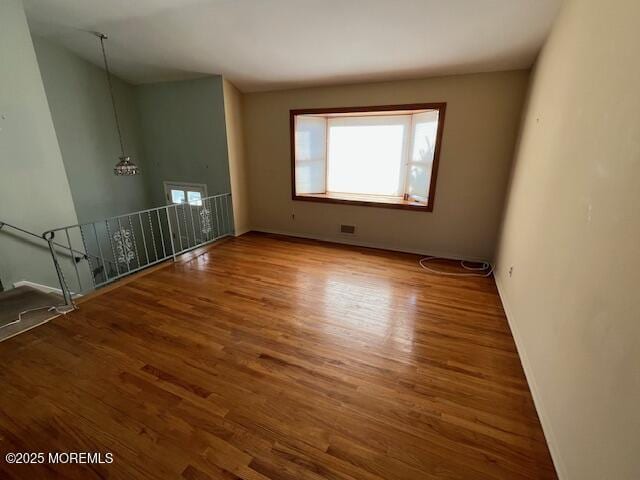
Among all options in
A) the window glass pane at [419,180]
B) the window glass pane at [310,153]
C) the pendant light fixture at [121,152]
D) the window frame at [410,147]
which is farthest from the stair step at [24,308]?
the window glass pane at [419,180]

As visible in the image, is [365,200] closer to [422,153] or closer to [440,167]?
[422,153]

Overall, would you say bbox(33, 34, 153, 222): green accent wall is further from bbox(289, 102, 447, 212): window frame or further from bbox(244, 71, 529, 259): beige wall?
bbox(289, 102, 447, 212): window frame

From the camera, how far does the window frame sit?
3480 millimetres

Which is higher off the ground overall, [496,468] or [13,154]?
[13,154]

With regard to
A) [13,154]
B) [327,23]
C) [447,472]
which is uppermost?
[327,23]

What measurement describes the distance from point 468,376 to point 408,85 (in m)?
3.34

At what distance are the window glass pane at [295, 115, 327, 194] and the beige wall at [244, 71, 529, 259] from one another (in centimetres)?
20

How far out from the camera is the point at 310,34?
2.83m

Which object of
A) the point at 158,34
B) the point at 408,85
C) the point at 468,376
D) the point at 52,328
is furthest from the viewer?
the point at 408,85

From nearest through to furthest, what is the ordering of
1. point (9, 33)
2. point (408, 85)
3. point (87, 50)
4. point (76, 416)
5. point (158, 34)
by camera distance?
point (76, 416)
point (9, 33)
point (158, 34)
point (408, 85)
point (87, 50)

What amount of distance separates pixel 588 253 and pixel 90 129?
616 cm

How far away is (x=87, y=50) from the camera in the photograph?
391 cm

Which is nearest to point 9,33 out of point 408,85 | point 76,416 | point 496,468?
point 76,416

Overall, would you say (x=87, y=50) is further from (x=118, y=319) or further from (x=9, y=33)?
(x=118, y=319)
